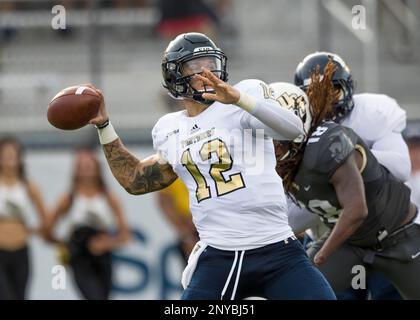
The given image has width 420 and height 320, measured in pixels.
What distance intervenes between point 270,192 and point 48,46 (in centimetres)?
679

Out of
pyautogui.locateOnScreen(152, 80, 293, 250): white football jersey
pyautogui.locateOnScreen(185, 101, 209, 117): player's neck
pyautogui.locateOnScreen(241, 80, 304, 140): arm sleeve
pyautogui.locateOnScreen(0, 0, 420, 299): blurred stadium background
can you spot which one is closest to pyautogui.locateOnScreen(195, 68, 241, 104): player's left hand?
pyautogui.locateOnScreen(241, 80, 304, 140): arm sleeve

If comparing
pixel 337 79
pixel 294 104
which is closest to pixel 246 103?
pixel 294 104

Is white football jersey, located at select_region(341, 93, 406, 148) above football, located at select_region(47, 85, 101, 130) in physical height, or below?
below

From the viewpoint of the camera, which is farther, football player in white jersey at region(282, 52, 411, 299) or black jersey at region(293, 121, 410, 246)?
football player in white jersey at region(282, 52, 411, 299)

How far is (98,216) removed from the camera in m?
9.24

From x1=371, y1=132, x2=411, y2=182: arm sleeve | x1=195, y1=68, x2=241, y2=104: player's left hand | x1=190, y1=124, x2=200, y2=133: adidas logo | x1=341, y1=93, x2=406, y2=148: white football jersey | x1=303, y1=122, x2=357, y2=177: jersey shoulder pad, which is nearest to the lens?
x1=195, y1=68, x2=241, y2=104: player's left hand

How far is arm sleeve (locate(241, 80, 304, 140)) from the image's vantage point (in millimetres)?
4500

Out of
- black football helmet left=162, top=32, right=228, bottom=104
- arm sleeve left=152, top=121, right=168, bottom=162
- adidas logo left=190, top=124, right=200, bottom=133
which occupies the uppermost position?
black football helmet left=162, top=32, right=228, bottom=104

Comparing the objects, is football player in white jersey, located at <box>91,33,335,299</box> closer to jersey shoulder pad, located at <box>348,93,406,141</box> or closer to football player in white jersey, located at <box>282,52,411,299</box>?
football player in white jersey, located at <box>282,52,411,299</box>

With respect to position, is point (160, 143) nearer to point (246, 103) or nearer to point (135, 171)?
point (135, 171)

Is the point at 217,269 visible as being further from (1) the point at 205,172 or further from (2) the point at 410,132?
(2) the point at 410,132

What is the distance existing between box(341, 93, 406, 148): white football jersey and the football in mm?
1564

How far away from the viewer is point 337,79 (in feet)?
18.8

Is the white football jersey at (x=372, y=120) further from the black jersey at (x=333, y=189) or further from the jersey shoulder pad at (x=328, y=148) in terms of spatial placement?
the jersey shoulder pad at (x=328, y=148)
